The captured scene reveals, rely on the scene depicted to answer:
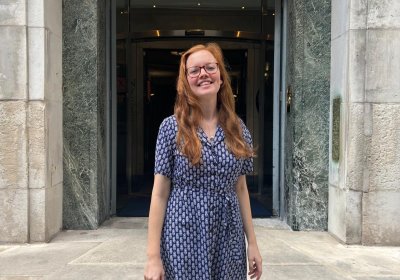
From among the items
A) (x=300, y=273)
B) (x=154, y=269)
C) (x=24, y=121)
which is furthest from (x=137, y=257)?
(x=154, y=269)

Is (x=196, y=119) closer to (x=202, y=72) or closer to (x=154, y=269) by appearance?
(x=202, y=72)

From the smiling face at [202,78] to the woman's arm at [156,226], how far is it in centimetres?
46

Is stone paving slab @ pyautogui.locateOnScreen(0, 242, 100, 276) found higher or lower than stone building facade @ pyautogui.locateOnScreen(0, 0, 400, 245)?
lower

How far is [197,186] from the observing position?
2.30m

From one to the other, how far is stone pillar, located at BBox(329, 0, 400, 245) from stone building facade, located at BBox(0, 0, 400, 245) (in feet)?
0.04

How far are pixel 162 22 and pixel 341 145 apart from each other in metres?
5.54

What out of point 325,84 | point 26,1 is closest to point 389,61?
point 325,84

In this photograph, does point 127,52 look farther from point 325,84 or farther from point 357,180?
point 357,180

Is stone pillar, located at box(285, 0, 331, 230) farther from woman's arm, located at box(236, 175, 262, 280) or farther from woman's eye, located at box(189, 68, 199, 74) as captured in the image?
woman's eye, located at box(189, 68, 199, 74)

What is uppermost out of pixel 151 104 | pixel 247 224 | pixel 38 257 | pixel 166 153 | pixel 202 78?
pixel 151 104

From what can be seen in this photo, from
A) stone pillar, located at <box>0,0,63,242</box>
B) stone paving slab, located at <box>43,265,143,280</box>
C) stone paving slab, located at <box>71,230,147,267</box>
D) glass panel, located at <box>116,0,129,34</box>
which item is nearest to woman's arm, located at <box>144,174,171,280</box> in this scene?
stone paving slab, located at <box>43,265,143,280</box>

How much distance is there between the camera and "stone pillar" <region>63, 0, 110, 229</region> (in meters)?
5.88

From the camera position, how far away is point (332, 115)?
5.69 m

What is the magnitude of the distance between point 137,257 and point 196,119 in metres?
2.81
